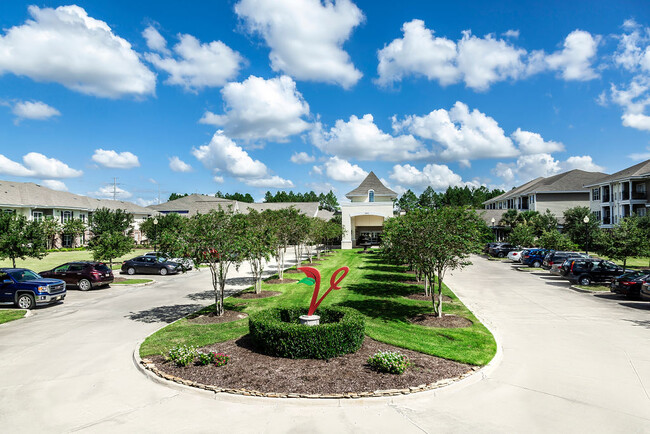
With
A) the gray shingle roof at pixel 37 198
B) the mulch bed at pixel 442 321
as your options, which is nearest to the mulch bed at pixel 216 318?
the mulch bed at pixel 442 321

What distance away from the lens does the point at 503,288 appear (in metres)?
22.0

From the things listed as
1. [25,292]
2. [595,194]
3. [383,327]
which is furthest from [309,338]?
[595,194]

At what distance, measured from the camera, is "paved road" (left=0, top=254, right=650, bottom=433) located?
6.87 metres

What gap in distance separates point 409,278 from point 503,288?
5.80 metres

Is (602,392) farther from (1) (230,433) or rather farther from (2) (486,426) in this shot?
(1) (230,433)

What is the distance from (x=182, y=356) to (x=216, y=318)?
17.6ft

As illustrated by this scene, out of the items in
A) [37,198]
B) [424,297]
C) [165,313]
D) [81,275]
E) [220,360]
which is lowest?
[165,313]

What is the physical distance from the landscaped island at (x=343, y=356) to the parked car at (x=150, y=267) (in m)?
12.6

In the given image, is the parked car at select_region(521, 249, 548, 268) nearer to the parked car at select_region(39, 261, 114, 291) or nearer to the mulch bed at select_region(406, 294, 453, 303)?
the mulch bed at select_region(406, 294, 453, 303)

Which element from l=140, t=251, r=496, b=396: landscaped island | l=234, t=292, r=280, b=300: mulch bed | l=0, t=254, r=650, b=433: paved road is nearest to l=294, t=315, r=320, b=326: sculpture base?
l=140, t=251, r=496, b=396: landscaped island

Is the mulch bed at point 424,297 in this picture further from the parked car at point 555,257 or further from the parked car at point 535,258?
the parked car at point 535,258

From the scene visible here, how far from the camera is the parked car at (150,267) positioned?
28.6m

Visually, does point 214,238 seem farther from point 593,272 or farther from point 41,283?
point 593,272

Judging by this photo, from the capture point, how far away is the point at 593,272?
2258 cm
